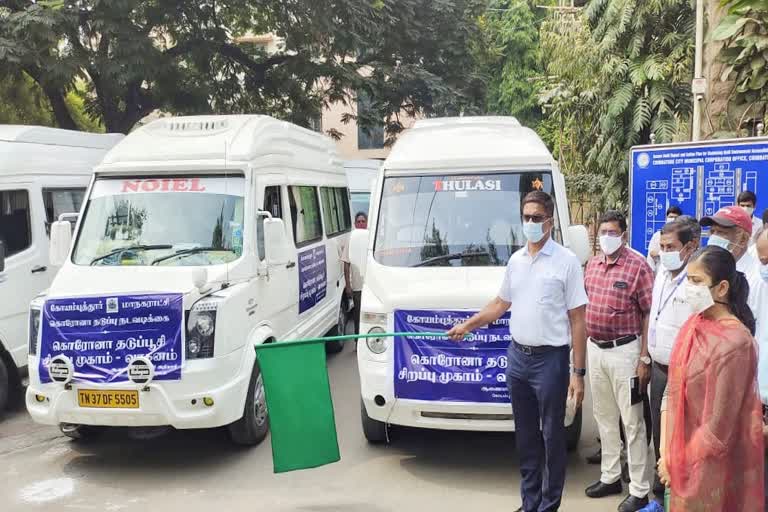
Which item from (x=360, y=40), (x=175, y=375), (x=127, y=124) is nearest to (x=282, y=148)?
(x=175, y=375)

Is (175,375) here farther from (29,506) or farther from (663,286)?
(663,286)

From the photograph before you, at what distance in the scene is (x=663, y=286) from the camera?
423cm

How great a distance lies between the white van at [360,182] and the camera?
14695 mm

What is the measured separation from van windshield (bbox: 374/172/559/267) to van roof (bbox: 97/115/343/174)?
1411mm

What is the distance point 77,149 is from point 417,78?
29.8 ft

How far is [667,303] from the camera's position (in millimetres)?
4137

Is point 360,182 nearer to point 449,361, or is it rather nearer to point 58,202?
point 58,202

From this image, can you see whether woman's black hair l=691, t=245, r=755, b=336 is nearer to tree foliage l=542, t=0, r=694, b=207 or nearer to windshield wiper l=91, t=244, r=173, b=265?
windshield wiper l=91, t=244, r=173, b=265

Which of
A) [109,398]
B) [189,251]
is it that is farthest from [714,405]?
[189,251]

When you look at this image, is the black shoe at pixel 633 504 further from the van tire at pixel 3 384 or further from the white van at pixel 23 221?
the van tire at pixel 3 384

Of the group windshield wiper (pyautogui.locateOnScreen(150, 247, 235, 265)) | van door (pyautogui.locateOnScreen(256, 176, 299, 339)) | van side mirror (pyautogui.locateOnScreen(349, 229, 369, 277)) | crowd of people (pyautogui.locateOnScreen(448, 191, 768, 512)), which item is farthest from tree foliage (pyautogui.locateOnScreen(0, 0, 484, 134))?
crowd of people (pyautogui.locateOnScreen(448, 191, 768, 512))

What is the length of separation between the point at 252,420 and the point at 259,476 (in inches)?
22.7

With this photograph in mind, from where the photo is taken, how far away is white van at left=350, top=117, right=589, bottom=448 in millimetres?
5070

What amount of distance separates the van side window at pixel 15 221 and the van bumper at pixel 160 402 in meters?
2.23
